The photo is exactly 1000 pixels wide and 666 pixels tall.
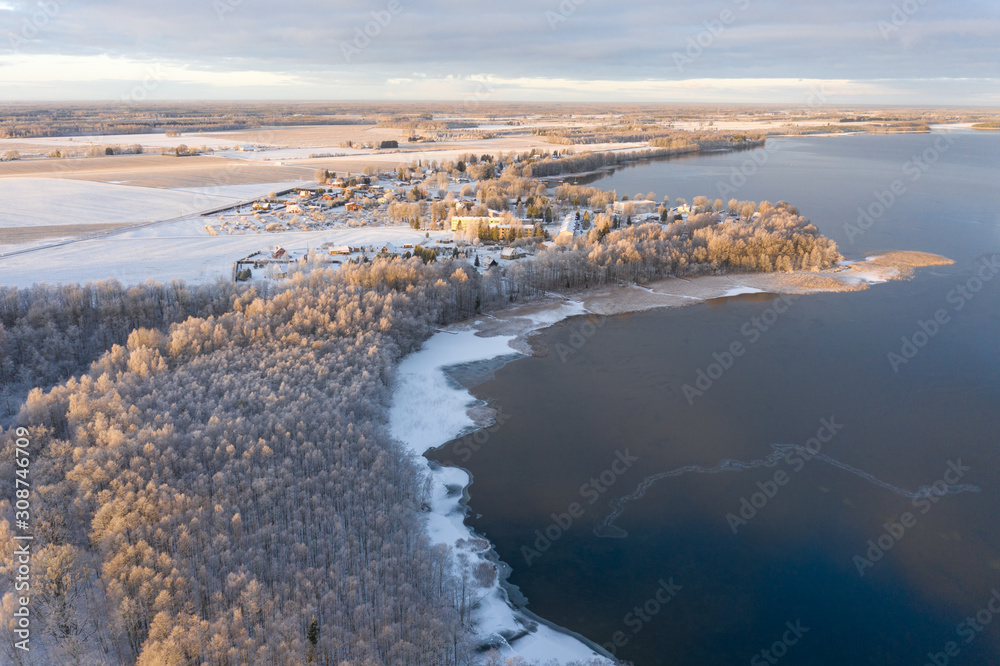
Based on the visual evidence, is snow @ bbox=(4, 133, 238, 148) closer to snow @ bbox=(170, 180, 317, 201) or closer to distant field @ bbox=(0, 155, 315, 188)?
distant field @ bbox=(0, 155, 315, 188)

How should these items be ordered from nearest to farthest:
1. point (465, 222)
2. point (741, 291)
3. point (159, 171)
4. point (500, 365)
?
point (500, 365), point (741, 291), point (465, 222), point (159, 171)

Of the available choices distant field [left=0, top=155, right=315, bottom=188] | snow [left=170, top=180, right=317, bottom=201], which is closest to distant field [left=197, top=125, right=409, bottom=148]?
distant field [left=0, top=155, right=315, bottom=188]

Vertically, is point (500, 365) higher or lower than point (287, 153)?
lower

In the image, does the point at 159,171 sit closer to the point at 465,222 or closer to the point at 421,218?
the point at 421,218

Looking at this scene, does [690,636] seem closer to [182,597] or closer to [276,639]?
[276,639]

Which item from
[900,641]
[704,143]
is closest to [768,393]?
[900,641]

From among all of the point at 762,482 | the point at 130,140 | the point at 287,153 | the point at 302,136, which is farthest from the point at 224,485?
the point at 302,136
